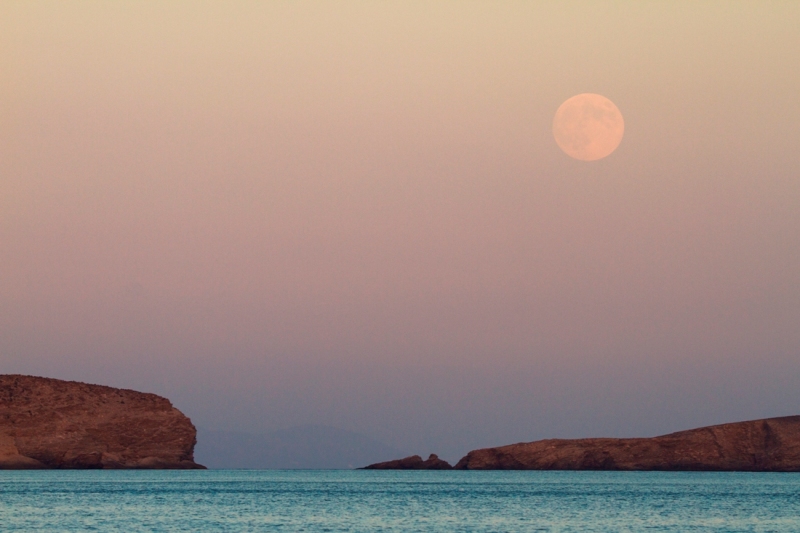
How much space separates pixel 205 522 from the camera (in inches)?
2923

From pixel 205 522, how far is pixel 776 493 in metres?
73.2

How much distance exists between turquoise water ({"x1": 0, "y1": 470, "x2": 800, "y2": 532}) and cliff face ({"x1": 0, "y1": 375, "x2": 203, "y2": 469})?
5080 centimetres

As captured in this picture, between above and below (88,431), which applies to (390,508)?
below

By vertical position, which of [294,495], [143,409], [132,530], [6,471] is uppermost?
[143,409]

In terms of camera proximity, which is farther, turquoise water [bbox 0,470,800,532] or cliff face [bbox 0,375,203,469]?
cliff face [bbox 0,375,203,469]

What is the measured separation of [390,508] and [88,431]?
106 m

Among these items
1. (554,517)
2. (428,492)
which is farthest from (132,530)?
(428,492)

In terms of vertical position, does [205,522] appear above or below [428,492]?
below

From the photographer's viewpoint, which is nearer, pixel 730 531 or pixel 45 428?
pixel 730 531

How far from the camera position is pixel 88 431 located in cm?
18338

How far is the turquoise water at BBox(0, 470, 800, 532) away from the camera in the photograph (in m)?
73.4

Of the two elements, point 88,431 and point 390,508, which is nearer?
point 390,508

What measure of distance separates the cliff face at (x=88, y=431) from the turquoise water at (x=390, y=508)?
167 ft

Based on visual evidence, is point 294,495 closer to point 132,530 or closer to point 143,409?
point 132,530
